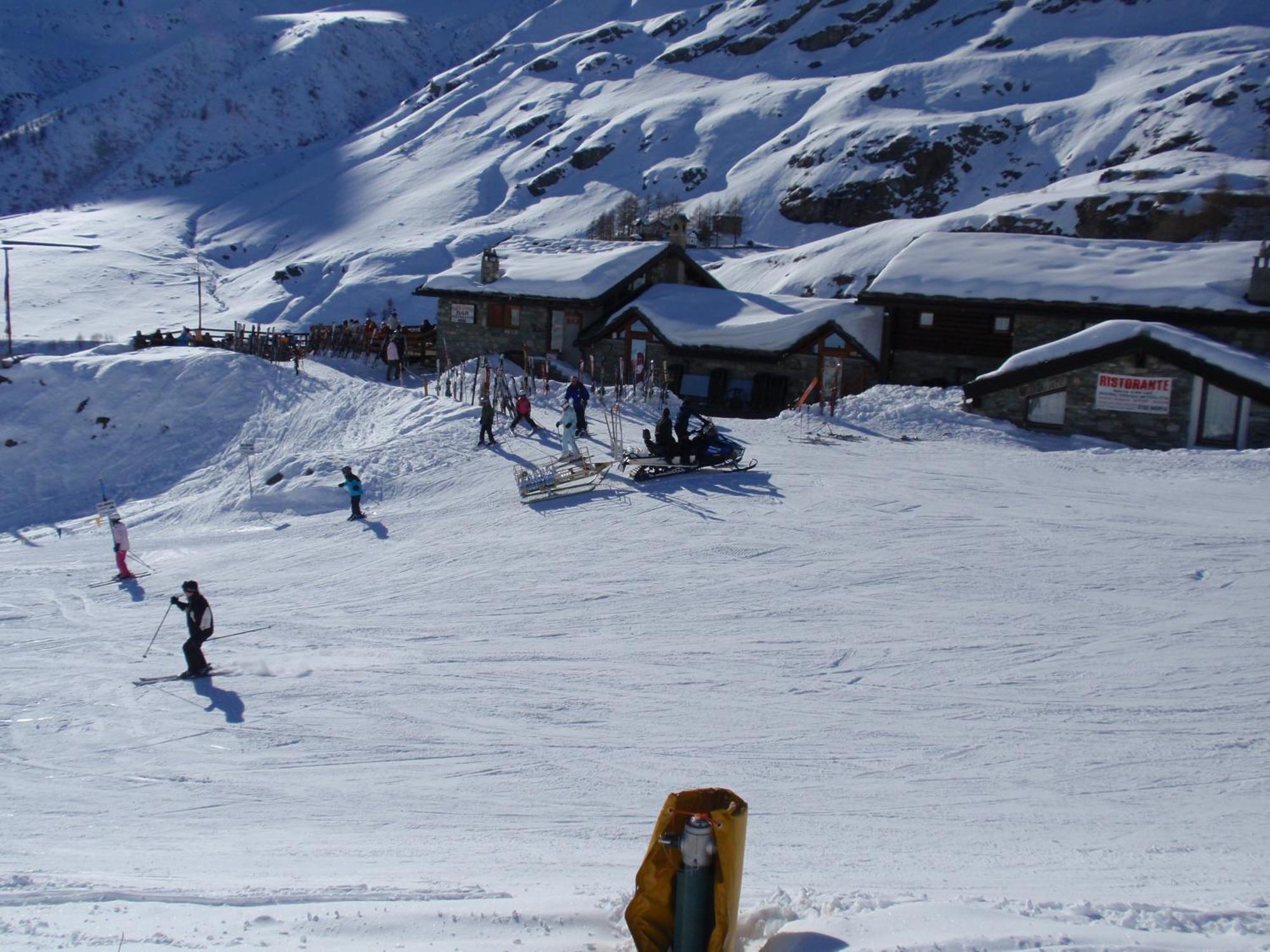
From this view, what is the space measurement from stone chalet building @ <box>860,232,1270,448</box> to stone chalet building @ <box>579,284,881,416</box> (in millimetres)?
1220

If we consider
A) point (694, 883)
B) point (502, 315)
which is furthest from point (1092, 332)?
point (694, 883)

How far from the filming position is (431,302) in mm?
55125

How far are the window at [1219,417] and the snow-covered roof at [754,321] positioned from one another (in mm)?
10245

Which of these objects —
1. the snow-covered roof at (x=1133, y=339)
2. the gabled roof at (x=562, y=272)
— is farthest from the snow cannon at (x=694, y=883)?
the gabled roof at (x=562, y=272)

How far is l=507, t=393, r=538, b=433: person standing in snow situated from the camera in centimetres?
2255

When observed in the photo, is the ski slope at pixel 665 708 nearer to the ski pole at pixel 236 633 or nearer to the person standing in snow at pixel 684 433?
the ski pole at pixel 236 633

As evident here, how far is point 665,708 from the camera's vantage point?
1000 centimetres

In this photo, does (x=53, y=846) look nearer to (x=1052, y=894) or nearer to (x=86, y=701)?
(x=86, y=701)

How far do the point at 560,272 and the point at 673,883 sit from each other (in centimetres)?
3198

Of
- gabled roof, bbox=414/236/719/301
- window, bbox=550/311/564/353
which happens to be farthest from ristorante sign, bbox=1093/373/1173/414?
window, bbox=550/311/564/353

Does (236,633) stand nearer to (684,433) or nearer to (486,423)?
(684,433)

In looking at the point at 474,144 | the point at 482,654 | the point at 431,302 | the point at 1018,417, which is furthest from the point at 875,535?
the point at 474,144

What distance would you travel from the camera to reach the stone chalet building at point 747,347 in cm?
3014

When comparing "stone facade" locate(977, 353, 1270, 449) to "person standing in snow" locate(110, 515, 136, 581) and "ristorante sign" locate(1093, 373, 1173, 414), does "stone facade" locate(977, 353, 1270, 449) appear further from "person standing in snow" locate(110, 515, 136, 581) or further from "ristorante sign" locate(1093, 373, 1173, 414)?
"person standing in snow" locate(110, 515, 136, 581)
